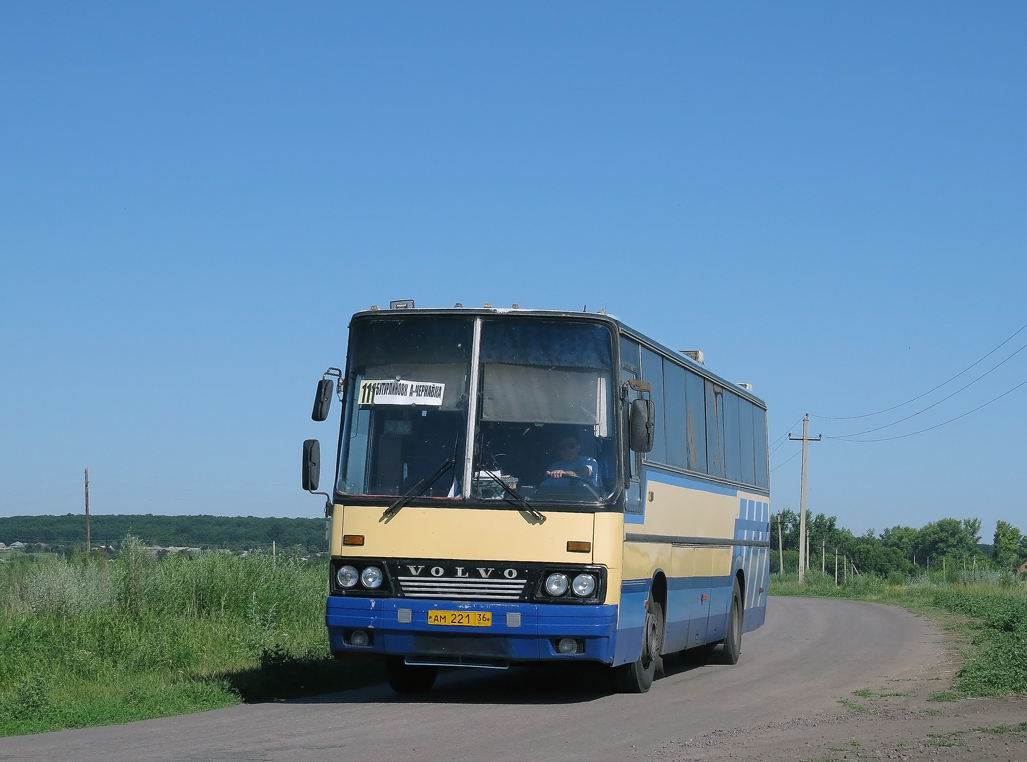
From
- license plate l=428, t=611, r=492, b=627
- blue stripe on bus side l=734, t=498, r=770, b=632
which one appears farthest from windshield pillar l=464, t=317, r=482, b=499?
blue stripe on bus side l=734, t=498, r=770, b=632

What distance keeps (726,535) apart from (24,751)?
410 inches

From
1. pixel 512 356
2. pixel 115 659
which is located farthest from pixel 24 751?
pixel 115 659

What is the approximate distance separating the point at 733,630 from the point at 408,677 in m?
6.41

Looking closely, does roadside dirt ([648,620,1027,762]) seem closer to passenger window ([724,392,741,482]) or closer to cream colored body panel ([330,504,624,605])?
cream colored body panel ([330,504,624,605])

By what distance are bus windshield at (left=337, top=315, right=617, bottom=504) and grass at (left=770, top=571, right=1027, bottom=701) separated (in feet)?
13.7

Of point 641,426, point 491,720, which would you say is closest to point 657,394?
point 641,426

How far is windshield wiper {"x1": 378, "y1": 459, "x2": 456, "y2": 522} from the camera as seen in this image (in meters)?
12.5

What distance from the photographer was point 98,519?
89125 millimetres

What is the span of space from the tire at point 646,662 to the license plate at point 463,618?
6.77 feet

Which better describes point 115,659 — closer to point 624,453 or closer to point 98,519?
point 624,453

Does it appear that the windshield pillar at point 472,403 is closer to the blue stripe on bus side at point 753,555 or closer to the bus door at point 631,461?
the bus door at point 631,461

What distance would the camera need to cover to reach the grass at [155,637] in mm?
13281

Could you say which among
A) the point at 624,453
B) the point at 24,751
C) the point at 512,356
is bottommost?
the point at 24,751

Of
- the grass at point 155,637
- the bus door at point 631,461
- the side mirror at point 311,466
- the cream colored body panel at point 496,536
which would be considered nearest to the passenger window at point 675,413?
the bus door at point 631,461
